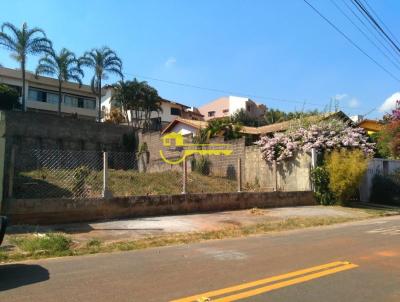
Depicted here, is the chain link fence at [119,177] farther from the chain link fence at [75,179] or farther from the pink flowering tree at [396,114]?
the pink flowering tree at [396,114]

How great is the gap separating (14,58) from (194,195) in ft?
98.0

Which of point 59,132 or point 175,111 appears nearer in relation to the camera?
point 59,132

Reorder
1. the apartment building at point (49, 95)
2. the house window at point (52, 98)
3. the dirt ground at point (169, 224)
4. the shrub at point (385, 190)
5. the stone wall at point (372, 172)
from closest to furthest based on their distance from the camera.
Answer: the dirt ground at point (169, 224), the shrub at point (385, 190), the stone wall at point (372, 172), the apartment building at point (49, 95), the house window at point (52, 98)

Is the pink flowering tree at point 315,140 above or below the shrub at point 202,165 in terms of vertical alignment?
above

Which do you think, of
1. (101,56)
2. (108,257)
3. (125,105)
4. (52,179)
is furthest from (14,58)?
(108,257)

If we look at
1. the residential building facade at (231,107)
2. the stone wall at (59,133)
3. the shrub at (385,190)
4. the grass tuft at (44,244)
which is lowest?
the grass tuft at (44,244)

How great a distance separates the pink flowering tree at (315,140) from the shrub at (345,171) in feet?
3.47

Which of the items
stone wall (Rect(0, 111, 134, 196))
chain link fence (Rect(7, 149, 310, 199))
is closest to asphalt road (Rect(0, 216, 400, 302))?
chain link fence (Rect(7, 149, 310, 199))

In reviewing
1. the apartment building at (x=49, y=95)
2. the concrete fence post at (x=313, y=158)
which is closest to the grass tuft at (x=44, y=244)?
the concrete fence post at (x=313, y=158)

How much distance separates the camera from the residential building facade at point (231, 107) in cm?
6962

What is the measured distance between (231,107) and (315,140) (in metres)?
51.0

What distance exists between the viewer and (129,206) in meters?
13.7

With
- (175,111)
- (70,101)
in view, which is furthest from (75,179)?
(175,111)

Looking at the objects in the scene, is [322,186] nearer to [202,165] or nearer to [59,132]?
[202,165]
